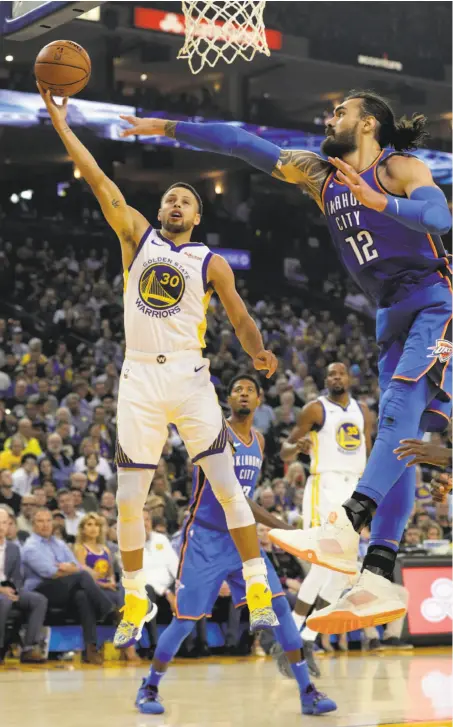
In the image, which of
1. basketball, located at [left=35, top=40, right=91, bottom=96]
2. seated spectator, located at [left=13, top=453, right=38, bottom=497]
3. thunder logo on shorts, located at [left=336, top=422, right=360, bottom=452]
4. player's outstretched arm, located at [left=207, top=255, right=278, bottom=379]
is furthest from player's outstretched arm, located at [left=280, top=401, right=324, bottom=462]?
basketball, located at [left=35, top=40, right=91, bottom=96]

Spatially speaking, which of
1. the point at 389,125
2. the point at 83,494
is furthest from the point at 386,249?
the point at 83,494

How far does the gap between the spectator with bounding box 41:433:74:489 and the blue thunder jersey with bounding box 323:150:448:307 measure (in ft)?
26.8

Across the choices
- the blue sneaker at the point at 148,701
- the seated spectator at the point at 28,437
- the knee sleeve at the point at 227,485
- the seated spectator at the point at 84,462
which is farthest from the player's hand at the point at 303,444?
the seated spectator at the point at 28,437

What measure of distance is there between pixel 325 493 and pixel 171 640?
2.58 metres

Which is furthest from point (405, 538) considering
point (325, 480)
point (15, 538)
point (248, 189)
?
point (248, 189)

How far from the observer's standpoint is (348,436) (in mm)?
9805

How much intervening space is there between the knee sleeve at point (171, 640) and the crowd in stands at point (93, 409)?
2494 mm

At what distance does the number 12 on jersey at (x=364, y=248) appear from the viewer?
502 centimetres

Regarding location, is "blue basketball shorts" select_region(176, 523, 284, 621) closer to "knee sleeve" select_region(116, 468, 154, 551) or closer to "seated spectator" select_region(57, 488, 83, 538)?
"knee sleeve" select_region(116, 468, 154, 551)

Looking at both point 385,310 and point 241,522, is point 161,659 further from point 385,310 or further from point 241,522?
point 385,310

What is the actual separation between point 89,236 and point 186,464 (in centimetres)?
1101

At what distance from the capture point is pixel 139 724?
686 centimetres

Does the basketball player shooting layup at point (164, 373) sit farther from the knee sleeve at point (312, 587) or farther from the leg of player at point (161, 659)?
the knee sleeve at point (312, 587)

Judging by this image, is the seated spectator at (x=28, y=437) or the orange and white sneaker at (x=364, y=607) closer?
the orange and white sneaker at (x=364, y=607)
